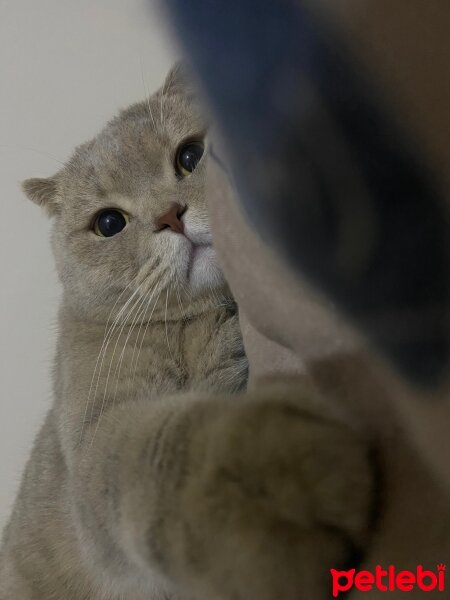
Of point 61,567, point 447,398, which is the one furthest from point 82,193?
point 447,398

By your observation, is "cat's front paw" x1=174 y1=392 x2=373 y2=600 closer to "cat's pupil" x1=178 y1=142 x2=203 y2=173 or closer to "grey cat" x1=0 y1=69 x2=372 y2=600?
"grey cat" x1=0 y1=69 x2=372 y2=600

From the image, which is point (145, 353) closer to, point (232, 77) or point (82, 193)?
point (82, 193)

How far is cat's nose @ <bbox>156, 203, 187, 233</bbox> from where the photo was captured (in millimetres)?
860

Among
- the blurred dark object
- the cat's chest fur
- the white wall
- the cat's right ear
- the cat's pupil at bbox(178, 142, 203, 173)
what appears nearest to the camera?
the blurred dark object

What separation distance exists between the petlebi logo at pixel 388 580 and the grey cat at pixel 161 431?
14 millimetres

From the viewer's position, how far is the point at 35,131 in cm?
164

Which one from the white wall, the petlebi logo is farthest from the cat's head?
the petlebi logo

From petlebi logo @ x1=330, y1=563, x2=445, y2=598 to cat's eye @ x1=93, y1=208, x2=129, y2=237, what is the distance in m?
0.69

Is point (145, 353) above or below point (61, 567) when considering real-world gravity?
above

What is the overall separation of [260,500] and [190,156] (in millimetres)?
655

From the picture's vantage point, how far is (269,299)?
45cm

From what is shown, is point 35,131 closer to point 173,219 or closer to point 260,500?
point 173,219

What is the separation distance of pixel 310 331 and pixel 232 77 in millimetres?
177

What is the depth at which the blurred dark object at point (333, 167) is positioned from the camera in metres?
0.34
